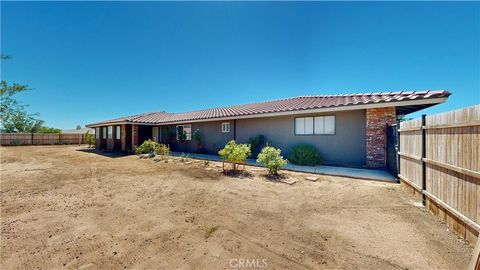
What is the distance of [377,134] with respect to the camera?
702 centimetres

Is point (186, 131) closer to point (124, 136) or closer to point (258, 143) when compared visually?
point (124, 136)

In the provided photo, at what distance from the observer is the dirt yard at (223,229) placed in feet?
7.23

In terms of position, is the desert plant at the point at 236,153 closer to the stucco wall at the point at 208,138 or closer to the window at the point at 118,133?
the stucco wall at the point at 208,138

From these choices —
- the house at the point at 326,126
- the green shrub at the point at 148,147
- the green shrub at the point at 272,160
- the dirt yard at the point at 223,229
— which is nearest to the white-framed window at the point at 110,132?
the house at the point at 326,126

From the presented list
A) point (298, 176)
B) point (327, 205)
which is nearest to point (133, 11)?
point (298, 176)

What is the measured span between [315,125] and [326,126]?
19.9 inches

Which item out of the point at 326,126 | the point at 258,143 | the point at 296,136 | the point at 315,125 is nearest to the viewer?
the point at 326,126

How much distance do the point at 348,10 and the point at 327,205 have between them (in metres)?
8.46

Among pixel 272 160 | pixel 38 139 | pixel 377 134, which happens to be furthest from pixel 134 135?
pixel 38 139

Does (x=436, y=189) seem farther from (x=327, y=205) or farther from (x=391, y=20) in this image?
(x=391, y=20)

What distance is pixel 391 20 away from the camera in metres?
7.38

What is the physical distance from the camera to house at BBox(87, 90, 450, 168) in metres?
6.83

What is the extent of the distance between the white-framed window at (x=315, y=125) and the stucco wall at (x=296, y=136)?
18 cm

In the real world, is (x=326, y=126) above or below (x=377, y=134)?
above
